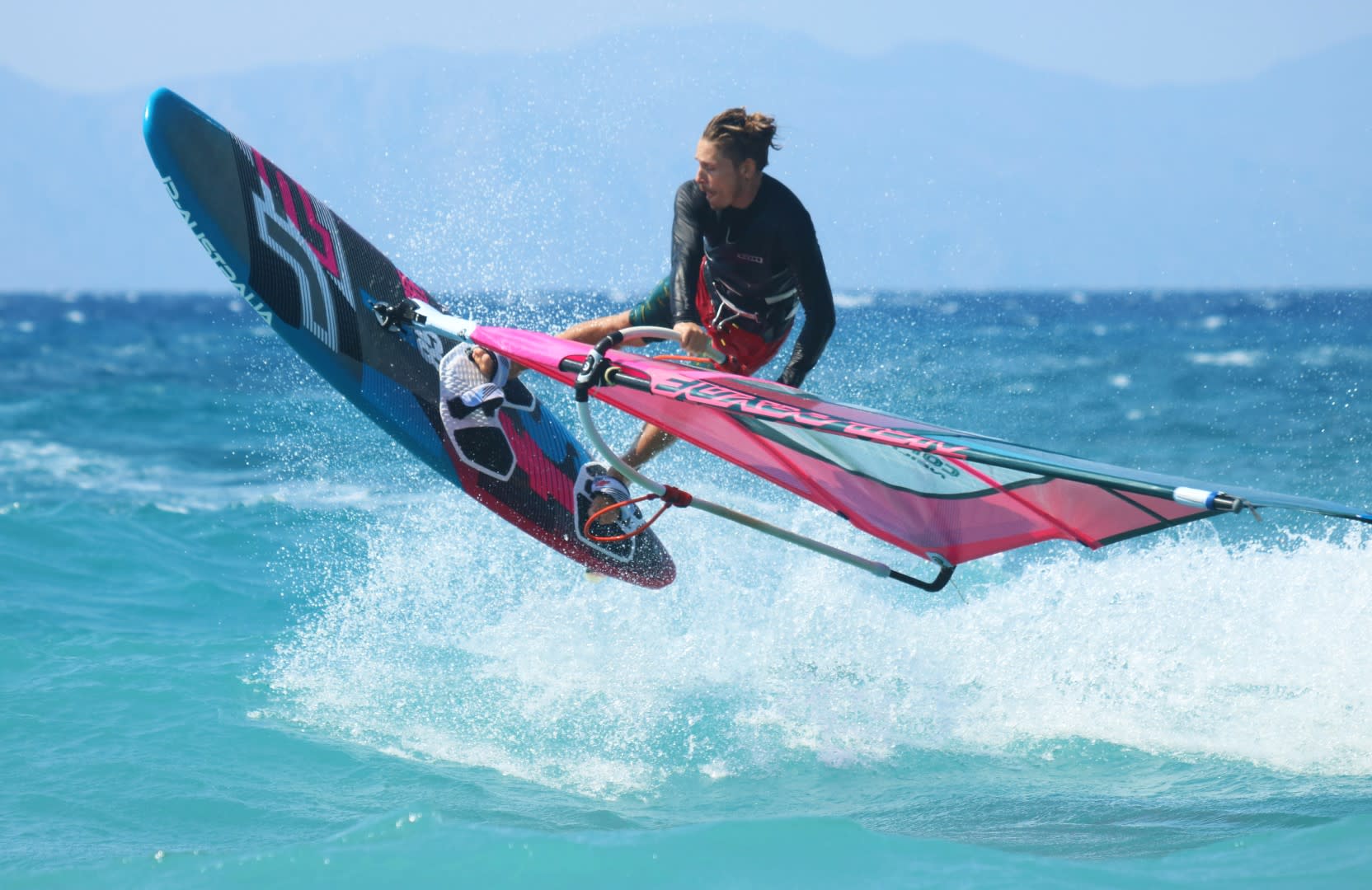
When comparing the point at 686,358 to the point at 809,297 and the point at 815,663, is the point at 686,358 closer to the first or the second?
the point at 809,297

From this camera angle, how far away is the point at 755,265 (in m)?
5.66

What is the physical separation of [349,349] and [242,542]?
16.6 ft

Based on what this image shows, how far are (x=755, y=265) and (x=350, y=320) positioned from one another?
205 centimetres

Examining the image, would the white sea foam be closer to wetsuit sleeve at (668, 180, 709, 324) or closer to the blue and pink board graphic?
the blue and pink board graphic

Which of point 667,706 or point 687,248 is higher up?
point 687,248

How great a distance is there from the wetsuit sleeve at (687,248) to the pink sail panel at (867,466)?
513mm

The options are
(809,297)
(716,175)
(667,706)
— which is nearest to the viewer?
(716,175)

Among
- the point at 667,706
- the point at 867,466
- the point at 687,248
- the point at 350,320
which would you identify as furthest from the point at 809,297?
the point at 350,320

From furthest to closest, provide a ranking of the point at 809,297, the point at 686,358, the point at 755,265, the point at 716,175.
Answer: the point at 755,265 < the point at 809,297 < the point at 716,175 < the point at 686,358

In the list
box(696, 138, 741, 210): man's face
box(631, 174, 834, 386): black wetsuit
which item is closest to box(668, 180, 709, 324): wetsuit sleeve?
box(631, 174, 834, 386): black wetsuit

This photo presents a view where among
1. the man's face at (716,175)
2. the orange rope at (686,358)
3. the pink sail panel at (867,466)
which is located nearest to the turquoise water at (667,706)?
the pink sail panel at (867,466)

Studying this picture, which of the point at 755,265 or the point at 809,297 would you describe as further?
the point at 755,265

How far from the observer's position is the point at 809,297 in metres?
5.54

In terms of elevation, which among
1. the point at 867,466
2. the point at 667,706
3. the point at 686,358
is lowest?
the point at 667,706
